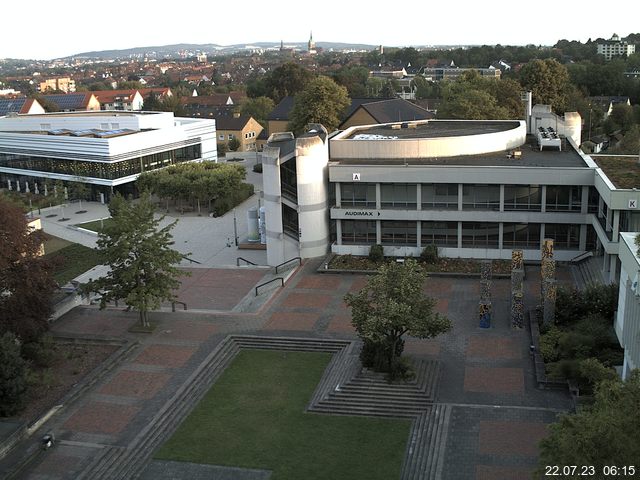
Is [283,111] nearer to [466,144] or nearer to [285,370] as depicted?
[466,144]

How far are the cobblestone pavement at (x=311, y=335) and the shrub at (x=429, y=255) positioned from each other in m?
2.04

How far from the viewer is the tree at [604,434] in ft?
42.1

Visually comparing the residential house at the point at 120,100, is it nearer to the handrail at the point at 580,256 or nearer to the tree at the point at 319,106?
the tree at the point at 319,106

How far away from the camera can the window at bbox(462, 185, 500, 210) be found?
3856 cm

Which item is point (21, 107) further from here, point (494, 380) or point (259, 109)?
point (494, 380)

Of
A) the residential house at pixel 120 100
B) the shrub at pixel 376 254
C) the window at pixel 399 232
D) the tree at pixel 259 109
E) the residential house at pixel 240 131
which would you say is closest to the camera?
the shrub at pixel 376 254

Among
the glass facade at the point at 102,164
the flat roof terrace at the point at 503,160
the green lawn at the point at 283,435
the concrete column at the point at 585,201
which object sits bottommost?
the green lawn at the point at 283,435

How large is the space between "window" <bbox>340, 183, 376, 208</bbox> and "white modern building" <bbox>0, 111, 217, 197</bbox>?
2948cm

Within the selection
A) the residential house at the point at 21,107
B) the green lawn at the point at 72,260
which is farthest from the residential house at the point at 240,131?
the green lawn at the point at 72,260

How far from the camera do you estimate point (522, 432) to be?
22.2 m

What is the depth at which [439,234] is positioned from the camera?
131 ft

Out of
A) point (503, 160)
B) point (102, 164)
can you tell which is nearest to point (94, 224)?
point (102, 164)

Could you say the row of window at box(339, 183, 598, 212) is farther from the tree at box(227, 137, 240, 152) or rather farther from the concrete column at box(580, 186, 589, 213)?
the tree at box(227, 137, 240, 152)

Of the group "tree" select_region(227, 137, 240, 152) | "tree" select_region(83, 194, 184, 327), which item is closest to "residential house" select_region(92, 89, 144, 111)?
"tree" select_region(227, 137, 240, 152)
